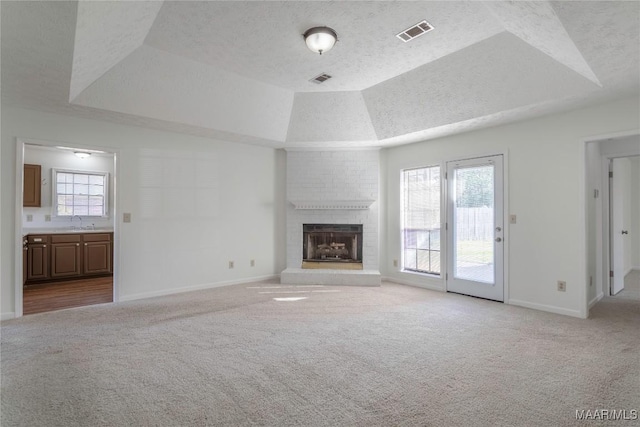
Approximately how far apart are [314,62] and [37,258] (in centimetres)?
569

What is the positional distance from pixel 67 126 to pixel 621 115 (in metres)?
6.58

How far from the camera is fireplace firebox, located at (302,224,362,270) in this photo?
6066mm

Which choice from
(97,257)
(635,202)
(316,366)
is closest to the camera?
(316,366)

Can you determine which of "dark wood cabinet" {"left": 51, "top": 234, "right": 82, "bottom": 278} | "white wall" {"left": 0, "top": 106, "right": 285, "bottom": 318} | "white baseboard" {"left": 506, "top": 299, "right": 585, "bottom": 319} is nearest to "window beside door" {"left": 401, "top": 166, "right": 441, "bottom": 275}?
"white baseboard" {"left": 506, "top": 299, "right": 585, "bottom": 319}

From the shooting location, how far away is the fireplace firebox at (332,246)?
6.07m

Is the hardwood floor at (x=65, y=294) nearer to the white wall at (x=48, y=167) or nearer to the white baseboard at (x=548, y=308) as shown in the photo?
the white wall at (x=48, y=167)

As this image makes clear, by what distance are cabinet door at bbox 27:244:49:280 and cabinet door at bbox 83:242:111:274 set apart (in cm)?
56

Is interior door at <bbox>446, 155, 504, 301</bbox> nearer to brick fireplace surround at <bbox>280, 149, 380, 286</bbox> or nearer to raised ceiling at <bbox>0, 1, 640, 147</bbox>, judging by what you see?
raised ceiling at <bbox>0, 1, 640, 147</bbox>

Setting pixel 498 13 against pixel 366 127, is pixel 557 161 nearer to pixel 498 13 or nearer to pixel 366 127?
pixel 498 13

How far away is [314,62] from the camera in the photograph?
3.83m

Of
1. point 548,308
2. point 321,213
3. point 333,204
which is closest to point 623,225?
point 548,308

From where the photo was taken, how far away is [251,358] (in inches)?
108

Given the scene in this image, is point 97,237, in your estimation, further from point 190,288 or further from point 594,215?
point 594,215

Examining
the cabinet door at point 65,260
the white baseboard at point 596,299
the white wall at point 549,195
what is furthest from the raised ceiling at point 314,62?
the cabinet door at point 65,260
